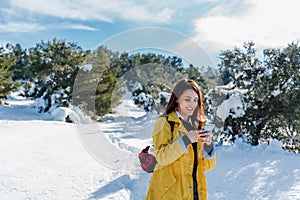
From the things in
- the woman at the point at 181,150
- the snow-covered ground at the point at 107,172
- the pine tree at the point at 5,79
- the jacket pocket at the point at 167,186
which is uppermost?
the pine tree at the point at 5,79

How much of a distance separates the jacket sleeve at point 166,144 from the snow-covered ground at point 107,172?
2416 millimetres

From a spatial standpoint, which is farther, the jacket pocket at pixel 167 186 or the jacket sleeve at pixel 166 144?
the jacket pocket at pixel 167 186

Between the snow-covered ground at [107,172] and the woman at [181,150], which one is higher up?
the woman at [181,150]

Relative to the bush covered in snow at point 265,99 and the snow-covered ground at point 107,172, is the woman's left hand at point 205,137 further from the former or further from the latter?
the bush covered in snow at point 265,99

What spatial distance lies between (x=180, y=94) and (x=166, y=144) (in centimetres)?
35

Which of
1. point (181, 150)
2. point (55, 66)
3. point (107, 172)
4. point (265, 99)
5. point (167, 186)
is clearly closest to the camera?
point (181, 150)

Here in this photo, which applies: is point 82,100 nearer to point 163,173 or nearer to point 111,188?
point 111,188

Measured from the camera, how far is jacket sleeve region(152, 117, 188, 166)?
5.49ft

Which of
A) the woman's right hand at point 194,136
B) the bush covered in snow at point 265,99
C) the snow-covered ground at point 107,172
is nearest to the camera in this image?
the woman's right hand at point 194,136

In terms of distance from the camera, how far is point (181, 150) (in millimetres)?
1665

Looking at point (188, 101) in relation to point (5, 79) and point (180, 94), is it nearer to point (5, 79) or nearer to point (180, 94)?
point (180, 94)

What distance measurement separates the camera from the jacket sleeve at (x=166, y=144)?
1.67 metres

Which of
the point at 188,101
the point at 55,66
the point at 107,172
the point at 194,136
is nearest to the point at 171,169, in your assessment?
the point at 194,136

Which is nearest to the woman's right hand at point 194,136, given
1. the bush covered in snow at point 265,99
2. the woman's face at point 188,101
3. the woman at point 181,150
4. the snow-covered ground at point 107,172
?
the woman at point 181,150
